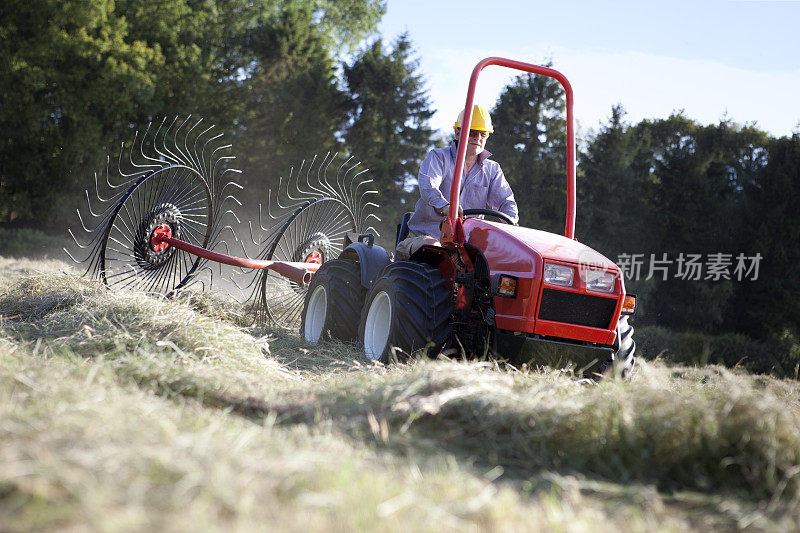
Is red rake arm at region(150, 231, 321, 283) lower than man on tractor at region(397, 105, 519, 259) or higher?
lower

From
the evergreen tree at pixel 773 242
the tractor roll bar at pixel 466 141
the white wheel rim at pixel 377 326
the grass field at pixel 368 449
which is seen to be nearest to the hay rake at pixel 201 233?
the white wheel rim at pixel 377 326

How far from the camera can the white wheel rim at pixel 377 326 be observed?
5.25m

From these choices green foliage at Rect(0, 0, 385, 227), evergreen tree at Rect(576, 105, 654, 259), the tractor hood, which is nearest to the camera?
the tractor hood

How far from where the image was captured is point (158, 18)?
2241cm

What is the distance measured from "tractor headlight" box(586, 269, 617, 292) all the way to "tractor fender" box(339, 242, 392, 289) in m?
1.92

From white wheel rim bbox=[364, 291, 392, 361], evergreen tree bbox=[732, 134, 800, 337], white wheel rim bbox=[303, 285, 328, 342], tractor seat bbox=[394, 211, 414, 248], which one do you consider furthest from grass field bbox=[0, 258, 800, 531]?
evergreen tree bbox=[732, 134, 800, 337]

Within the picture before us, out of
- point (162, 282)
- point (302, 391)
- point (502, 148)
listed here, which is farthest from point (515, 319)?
point (502, 148)

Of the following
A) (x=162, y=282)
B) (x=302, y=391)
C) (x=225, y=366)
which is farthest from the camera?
(x=162, y=282)

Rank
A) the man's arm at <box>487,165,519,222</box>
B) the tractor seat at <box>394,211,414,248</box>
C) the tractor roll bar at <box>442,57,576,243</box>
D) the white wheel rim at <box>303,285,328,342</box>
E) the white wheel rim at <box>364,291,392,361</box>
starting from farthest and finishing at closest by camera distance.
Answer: the white wheel rim at <box>303,285,328,342</box>
the tractor seat at <box>394,211,414,248</box>
the man's arm at <box>487,165,519,222</box>
the white wheel rim at <box>364,291,392,361</box>
the tractor roll bar at <box>442,57,576,243</box>

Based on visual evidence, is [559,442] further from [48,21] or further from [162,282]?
[48,21]

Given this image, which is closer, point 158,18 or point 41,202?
point 41,202

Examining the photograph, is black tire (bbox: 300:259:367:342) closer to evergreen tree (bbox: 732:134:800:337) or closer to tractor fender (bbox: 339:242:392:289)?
tractor fender (bbox: 339:242:392:289)

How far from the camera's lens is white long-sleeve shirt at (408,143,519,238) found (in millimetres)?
5340

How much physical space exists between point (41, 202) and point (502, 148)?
13744 mm
